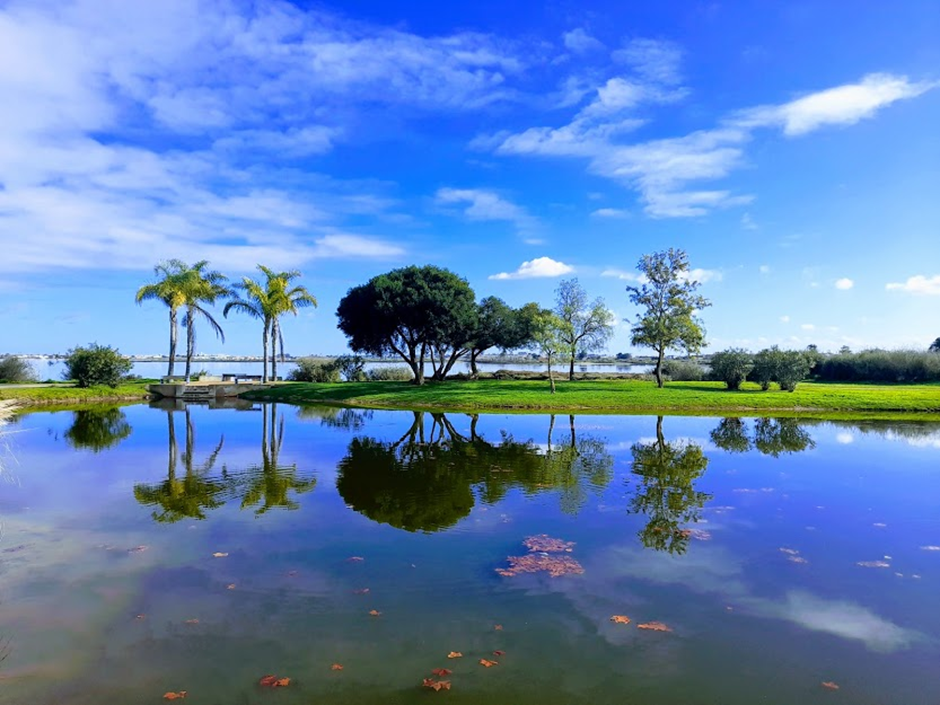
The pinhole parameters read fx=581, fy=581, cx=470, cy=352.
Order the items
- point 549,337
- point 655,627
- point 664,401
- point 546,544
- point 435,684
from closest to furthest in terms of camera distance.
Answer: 1. point 435,684
2. point 655,627
3. point 546,544
4. point 664,401
5. point 549,337

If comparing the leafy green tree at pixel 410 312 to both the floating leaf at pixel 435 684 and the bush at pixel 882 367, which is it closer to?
the bush at pixel 882 367

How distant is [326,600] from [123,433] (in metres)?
21.8

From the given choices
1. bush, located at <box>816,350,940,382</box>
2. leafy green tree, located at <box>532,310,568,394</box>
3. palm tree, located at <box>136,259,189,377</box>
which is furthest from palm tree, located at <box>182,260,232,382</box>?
bush, located at <box>816,350,940,382</box>

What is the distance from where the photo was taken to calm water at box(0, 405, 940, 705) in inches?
243

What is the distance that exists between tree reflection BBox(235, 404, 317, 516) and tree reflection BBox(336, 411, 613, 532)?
1.21 metres

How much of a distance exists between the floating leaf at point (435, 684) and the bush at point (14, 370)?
55244mm

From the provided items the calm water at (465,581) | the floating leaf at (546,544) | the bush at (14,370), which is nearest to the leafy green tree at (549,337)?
the calm water at (465,581)

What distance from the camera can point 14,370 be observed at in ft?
157

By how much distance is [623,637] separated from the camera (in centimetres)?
702

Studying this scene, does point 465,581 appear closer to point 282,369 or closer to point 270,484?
point 270,484

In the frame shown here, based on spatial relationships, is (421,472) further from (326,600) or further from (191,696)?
(191,696)

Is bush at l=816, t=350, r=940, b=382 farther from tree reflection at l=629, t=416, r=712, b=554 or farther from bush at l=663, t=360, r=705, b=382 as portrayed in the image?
tree reflection at l=629, t=416, r=712, b=554

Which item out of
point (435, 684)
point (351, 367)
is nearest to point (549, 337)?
point (351, 367)

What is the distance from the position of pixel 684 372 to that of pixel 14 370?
60310 mm
